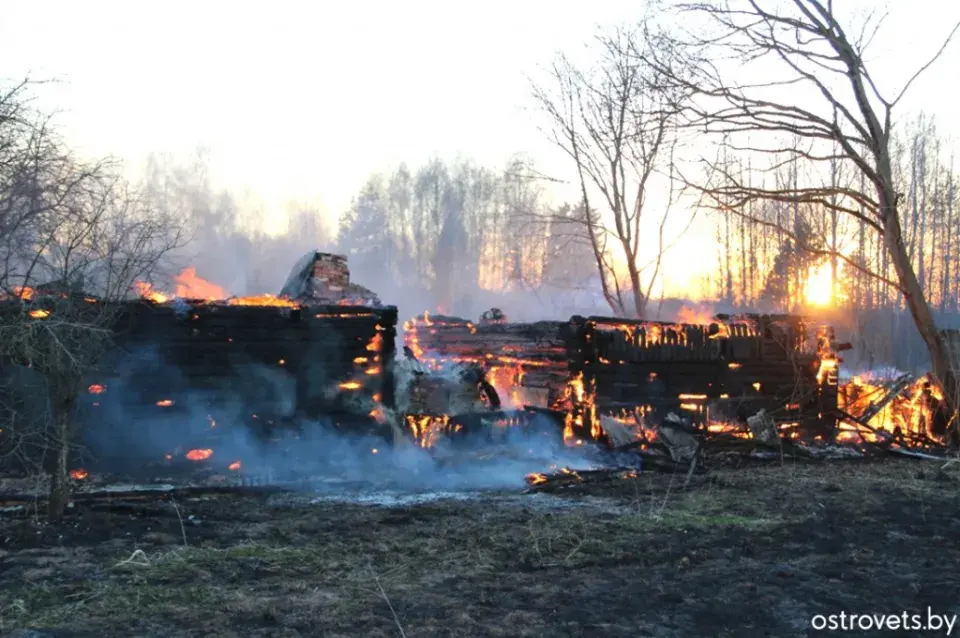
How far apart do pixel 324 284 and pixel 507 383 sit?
454 centimetres

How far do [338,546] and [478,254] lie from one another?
5657cm

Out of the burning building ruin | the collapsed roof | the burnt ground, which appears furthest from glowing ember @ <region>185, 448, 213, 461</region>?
the burning building ruin

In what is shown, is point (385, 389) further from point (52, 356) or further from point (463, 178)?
point (463, 178)

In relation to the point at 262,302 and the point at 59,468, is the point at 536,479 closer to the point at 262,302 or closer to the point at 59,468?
the point at 262,302

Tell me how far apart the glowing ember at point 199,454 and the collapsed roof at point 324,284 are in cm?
347

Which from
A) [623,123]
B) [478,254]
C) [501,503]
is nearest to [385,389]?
[501,503]

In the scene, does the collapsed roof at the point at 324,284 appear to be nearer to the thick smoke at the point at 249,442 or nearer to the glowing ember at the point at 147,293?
the thick smoke at the point at 249,442

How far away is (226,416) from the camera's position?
11.3 meters

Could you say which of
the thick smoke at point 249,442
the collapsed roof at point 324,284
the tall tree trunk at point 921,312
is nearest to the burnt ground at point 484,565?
the thick smoke at point 249,442

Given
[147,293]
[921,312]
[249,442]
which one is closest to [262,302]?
[147,293]

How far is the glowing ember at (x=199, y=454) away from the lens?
11.0 meters

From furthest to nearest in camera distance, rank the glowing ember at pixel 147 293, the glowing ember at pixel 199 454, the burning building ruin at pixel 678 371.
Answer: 1. the burning building ruin at pixel 678 371
2. the glowing ember at pixel 199 454
3. the glowing ember at pixel 147 293

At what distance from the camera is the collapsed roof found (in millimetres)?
13647

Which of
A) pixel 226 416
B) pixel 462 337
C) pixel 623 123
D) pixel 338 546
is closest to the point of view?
pixel 338 546
